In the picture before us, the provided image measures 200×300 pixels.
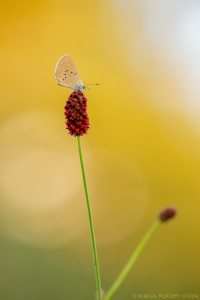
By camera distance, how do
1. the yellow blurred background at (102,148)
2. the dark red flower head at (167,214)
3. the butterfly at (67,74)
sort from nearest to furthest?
the dark red flower head at (167,214), the butterfly at (67,74), the yellow blurred background at (102,148)

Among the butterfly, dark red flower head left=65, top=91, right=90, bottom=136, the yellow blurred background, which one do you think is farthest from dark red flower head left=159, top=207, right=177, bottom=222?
the yellow blurred background

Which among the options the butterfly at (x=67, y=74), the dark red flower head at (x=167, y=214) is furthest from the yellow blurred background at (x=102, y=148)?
the dark red flower head at (x=167, y=214)

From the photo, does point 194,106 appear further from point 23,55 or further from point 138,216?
point 23,55

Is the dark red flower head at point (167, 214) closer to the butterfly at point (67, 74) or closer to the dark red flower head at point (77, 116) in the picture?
the dark red flower head at point (77, 116)

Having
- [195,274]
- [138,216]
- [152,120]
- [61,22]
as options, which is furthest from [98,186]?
[61,22]

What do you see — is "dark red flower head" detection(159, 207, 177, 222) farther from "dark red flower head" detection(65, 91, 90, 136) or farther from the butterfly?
the butterfly

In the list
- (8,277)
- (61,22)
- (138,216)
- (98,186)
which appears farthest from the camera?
(61,22)

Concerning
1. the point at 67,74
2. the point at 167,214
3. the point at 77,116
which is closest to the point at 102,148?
the point at 67,74
